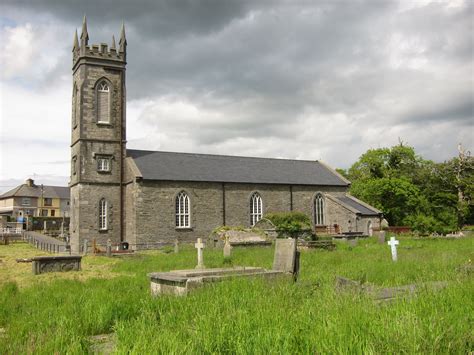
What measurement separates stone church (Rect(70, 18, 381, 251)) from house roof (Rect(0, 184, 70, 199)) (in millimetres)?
59281

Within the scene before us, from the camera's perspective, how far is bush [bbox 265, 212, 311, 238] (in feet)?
105

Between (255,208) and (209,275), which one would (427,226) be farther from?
(209,275)

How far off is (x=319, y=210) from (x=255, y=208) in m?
7.14

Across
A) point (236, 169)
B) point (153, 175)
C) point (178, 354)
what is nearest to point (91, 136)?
point (153, 175)

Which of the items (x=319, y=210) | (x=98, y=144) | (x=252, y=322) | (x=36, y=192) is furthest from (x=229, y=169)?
(x=36, y=192)

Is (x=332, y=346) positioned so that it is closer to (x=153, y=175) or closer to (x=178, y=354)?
(x=178, y=354)

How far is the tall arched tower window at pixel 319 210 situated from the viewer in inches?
1640

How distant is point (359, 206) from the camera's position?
41.6 meters

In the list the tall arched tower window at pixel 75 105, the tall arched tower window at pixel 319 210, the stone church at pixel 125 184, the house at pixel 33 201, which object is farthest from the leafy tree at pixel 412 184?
the house at pixel 33 201

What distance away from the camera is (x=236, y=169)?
40312 millimetres

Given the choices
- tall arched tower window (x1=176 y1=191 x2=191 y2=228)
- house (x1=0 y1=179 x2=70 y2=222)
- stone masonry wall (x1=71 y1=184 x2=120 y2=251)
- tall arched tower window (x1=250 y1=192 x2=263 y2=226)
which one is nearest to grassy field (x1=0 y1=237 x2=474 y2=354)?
stone masonry wall (x1=71 y1=184 x2=120 y2=251)

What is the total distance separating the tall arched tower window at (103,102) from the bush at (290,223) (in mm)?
15056

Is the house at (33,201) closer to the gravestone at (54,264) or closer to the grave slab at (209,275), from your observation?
the gravestone at (54,264)

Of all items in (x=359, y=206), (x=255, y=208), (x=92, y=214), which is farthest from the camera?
(x=359, y=206)
